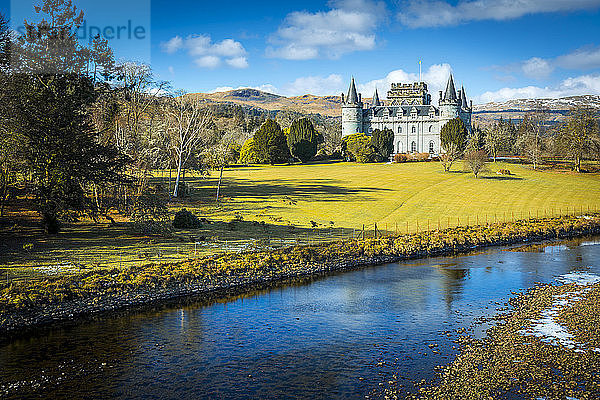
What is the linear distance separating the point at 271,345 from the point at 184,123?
130ft

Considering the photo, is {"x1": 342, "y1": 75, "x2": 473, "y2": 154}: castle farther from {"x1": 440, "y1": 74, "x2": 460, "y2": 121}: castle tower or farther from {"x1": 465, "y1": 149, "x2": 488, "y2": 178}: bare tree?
{"x1": 465, "y1": 149, "x2": 488, "y2": 178}: bare tree

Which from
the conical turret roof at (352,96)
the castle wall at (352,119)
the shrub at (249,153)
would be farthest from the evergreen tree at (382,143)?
the conical turret roof at (352,96)

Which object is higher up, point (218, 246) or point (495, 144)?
point (495, 144)

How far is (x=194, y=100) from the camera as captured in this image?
57.6 metres

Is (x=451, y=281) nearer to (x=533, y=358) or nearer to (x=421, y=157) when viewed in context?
(x=533, y=358)

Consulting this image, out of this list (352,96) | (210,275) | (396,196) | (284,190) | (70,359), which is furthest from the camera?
(352,96)

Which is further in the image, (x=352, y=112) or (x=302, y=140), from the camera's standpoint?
(x=352, y=112)

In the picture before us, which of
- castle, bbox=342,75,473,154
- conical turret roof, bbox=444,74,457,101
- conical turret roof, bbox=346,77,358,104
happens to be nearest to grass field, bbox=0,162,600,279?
conical turret roof, bbox=444,74,457,101

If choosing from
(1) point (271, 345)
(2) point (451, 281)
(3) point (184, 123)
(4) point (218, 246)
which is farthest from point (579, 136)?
(1) point (271, 345)

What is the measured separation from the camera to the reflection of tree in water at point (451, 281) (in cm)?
2556

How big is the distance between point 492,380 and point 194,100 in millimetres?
48632

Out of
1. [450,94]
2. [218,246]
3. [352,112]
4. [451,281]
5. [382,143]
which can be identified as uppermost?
[450,94]

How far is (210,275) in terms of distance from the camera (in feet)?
88.1

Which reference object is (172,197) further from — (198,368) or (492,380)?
(492,380)
